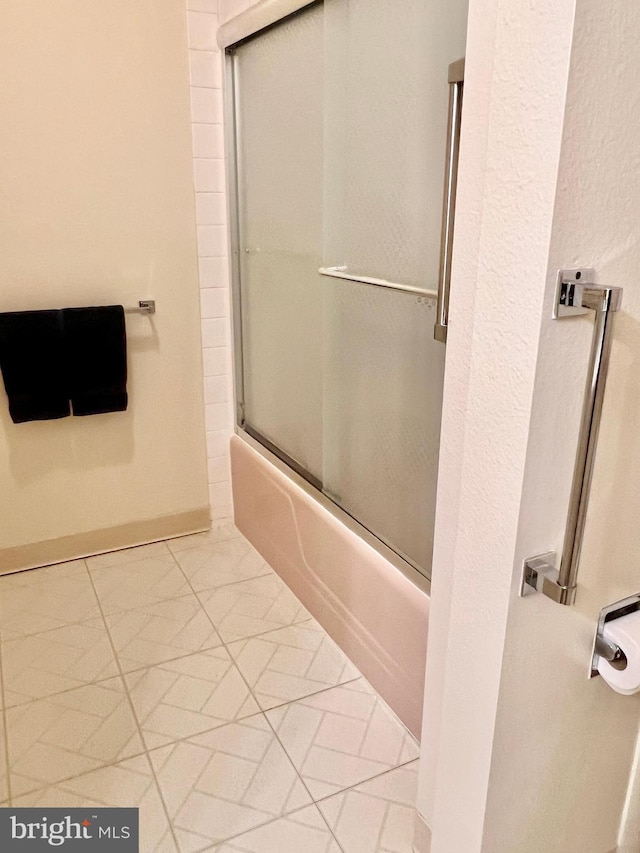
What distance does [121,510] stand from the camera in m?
2.49

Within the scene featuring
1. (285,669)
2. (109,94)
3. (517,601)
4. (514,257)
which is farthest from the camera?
(109,94)

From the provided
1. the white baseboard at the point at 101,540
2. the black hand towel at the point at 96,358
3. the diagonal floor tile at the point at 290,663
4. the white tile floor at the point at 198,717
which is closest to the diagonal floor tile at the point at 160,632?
the white tile floor at the point at 198,717

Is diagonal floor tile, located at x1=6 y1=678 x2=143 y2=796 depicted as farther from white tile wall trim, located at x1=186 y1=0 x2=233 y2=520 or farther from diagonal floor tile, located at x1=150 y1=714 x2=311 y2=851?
white tile wall trim, located at x1=186 y1=0 x2=233 y2=520

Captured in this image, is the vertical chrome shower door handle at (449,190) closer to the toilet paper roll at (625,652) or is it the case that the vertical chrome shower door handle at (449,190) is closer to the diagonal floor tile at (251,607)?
the toilet paper roll at (625,652)

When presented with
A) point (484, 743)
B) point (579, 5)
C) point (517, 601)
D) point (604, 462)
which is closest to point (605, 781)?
point (484, 743)

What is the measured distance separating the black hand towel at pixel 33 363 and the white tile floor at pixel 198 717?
1.93 ft

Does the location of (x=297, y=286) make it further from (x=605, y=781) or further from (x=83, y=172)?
(x=605, y=781)

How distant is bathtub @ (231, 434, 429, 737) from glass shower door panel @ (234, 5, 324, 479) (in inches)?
5.5

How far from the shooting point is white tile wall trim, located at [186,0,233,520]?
7.18 ft

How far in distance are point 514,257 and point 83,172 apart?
1.69 m

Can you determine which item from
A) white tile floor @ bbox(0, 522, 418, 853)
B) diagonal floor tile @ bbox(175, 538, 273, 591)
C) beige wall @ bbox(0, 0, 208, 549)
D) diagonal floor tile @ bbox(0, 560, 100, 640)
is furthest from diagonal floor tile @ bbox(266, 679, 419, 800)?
beige wall @ bbox(0, 0, 208, 549)

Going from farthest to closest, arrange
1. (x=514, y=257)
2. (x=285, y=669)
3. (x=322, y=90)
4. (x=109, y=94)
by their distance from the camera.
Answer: (x=109, y=94) < (x=285, y=669) < (x=322, y=90) < (x=514, y=257)

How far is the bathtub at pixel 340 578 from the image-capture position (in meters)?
1.60

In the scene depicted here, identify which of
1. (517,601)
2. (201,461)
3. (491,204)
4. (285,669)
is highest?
(491,204)
